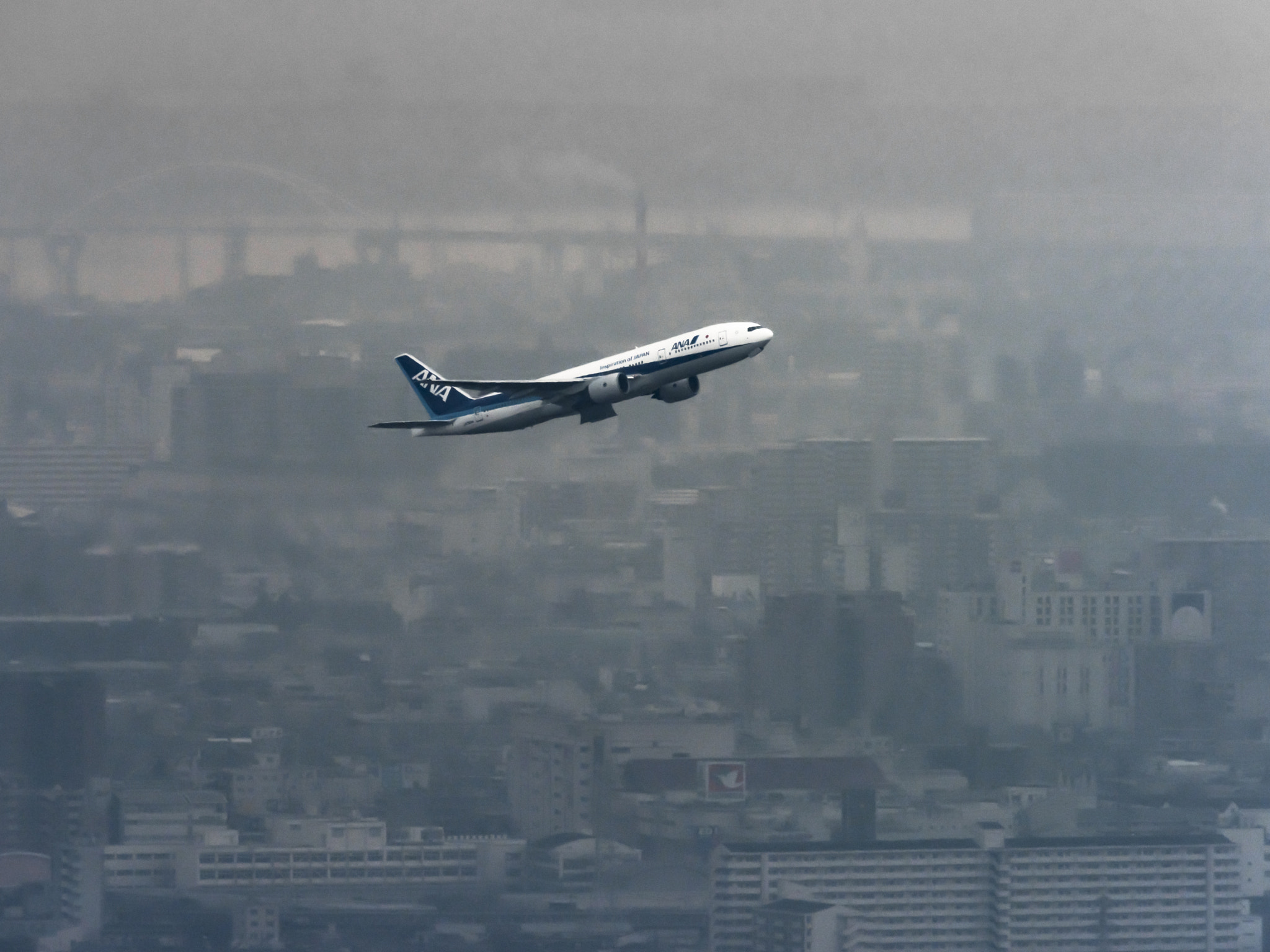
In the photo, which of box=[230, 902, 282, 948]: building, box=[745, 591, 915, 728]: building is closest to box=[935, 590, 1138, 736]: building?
box=[745, 591, 915, 728]: building

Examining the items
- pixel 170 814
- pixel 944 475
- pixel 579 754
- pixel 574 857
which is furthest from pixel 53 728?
pixel 944 475

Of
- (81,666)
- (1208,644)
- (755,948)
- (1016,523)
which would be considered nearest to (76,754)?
(81,666)

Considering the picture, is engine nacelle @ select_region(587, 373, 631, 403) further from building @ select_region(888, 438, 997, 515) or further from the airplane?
building @ select_region(888, 438, 997, 515)

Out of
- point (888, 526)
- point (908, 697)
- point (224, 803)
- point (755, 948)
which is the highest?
point (888, 526)

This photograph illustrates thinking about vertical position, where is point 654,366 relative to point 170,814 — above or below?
above

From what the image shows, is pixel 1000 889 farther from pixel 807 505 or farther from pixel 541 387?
Result: pixel 541 387

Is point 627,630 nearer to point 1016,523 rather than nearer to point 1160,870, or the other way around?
point 1016,523
